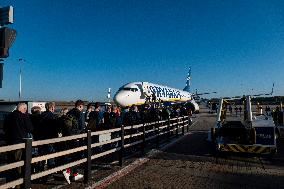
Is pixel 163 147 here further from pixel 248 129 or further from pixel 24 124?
pixel 24 124

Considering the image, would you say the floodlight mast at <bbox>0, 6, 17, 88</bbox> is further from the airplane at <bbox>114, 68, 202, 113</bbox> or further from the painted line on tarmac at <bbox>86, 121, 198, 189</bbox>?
the airplane at <bbox>114, 68, 202, 113</bbox>

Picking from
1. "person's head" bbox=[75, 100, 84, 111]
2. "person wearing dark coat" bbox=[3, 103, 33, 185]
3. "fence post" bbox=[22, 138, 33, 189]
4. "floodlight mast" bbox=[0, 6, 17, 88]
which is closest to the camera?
"floodlight mast" bbox=[0, 6, 17, 88]

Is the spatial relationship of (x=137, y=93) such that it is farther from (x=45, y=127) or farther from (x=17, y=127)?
(x=17, y=127)

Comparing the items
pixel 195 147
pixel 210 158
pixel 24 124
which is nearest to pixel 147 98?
pixel 195 147

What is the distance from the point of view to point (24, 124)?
7234mm

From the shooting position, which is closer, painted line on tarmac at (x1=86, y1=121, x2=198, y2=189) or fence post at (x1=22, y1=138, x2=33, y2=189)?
fence post at (x1=22, y1=138, x2=33, y2=189)

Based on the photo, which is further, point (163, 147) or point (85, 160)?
point (163, 147)


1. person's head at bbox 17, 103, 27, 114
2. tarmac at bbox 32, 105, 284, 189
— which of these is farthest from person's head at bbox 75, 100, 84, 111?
person's head at bbox 17, 103, 27, 114

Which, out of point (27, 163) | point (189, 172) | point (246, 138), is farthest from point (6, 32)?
point (246, 138)

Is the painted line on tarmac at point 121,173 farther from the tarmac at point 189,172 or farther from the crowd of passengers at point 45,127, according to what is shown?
the crowd of passengers at point 45,127

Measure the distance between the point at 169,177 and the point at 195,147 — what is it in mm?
6201

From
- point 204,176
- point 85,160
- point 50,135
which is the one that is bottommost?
point 204,176

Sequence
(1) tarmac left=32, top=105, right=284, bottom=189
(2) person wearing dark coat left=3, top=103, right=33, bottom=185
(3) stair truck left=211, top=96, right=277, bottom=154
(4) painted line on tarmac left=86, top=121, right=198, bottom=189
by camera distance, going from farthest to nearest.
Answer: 1. (3) stair truck left=211, top=96, right=277, bottom=154
2. (1) tarmac left=32, top=105, right=284, bottom=189
3. (4) painted line on tarmac left=86, top=121, right=198, bottom=189
4. (2) person wearing dark coat left=3, top=103, right=33, bottom=185

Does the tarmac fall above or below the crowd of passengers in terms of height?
below
